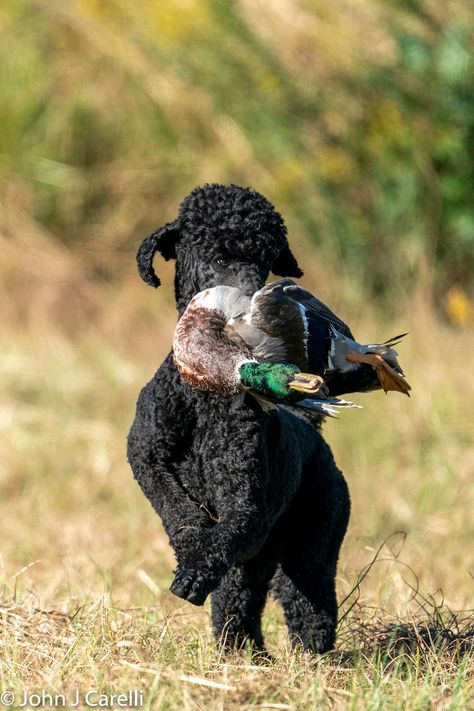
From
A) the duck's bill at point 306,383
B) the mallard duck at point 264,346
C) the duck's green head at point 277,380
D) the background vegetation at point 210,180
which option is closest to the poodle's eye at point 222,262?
the mallard duck at point 264,346

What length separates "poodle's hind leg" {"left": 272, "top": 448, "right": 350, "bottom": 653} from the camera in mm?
3895

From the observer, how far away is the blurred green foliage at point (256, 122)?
31.1ft

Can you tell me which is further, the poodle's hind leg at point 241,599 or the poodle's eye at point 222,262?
the poodle's hind leg at point 241,599

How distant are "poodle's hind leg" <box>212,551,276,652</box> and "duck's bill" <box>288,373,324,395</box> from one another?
3.30 ft

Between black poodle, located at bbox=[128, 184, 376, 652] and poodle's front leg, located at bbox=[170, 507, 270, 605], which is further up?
black poodle, located at bbox=[128, 184, 376, 652]

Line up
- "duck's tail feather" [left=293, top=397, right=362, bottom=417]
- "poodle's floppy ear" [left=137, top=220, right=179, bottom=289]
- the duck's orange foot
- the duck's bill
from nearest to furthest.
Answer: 1. the duck's bill
2. "duck's tail feather" [left=293, top=397, right=362, bottom=417]
3. the duck's orange foot
4. "poodle's floppy ear" [left=137, top=220, right=179, bottom=289]

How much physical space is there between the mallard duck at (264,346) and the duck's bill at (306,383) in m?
0.04

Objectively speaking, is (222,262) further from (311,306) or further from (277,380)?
(277,380)

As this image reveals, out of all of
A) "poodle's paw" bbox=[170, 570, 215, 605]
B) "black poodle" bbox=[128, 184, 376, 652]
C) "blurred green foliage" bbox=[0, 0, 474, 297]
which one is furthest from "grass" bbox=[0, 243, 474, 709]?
"blurred green foliage" bbox=[0, 0, 474, 297]

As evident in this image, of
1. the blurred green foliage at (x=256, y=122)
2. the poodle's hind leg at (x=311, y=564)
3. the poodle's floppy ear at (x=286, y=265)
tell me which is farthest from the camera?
the blurred green foliage at (x=256, y=122)

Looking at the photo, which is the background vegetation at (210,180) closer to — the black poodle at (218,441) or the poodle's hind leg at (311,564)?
the poodle's hind leg at (311,564)

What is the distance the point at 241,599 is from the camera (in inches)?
150

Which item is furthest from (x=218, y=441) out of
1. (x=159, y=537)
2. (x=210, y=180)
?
(x=210, y=180)

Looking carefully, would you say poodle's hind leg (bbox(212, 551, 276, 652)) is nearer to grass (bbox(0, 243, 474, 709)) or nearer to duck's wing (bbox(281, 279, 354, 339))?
grass (bbox(0, 243, 474, 709))
